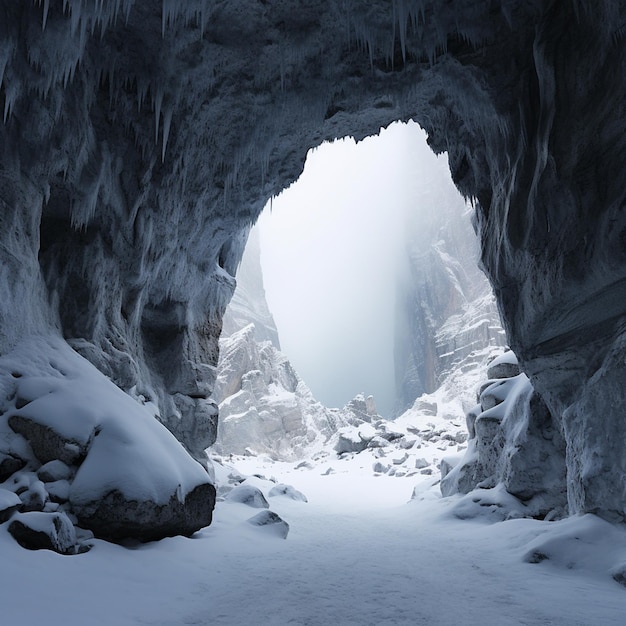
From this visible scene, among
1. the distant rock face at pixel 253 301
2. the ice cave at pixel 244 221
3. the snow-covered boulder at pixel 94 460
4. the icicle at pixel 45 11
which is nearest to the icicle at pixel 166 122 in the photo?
the ice cave at pixel 244 221

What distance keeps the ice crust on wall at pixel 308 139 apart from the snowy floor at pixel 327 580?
4.47ft

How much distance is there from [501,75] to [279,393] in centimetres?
5761

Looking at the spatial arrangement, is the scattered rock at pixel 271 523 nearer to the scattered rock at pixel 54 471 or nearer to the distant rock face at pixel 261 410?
the scattered rock at pixel 54 471

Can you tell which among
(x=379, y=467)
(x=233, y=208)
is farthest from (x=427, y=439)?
(x=233, y=208)

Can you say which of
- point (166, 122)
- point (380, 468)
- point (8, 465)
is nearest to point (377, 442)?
point (380, 468)

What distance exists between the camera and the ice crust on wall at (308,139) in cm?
690

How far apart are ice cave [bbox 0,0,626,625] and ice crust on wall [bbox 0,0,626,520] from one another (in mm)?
47

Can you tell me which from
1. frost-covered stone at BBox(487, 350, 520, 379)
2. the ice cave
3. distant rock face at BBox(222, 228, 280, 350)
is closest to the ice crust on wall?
the ice cave

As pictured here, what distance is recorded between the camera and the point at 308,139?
12.3 meters

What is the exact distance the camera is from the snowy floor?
4.09 m

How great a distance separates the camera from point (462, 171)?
38.2 ft

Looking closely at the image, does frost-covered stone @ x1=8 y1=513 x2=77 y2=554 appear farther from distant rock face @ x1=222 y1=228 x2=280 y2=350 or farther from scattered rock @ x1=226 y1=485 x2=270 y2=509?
distant rock face @ x1=222 y1=228 x2=280 y2=350

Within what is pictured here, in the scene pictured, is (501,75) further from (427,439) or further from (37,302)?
(427,439)

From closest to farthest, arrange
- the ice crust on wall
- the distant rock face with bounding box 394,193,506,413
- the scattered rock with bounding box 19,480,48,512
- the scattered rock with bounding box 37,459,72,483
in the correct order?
the scattered rock with bounding box 19,480,48,512 → the scattered rock with bounding box 37,459,72,483 → the ice crust on wall → the distant rock face with bounding box 394,193,506,413
